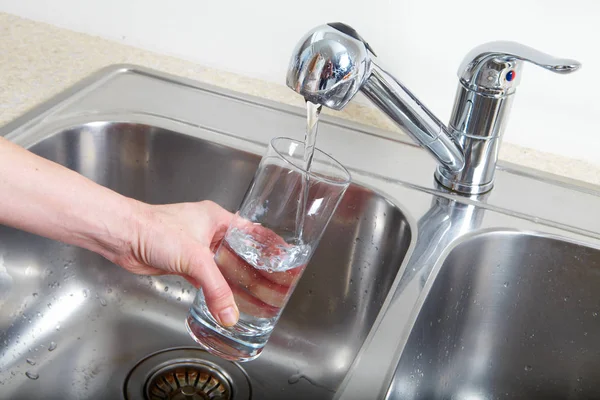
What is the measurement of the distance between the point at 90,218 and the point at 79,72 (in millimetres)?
417

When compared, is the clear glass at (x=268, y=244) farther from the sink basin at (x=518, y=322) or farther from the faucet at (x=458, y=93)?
the sink basin at (x=518, y=322)

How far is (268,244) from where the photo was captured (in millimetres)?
670

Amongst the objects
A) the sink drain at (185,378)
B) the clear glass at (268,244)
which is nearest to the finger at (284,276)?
the clear glass at (268,244)

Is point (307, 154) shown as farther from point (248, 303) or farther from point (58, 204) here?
point (58, 204)

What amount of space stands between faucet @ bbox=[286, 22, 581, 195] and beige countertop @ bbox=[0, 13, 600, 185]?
0.52 feet

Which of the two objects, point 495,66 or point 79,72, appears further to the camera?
point 79,72

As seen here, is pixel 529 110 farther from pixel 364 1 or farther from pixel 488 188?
pixel 364 1

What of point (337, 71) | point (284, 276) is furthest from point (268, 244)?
point (337, 71)

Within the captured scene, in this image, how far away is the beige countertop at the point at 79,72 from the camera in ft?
3.24

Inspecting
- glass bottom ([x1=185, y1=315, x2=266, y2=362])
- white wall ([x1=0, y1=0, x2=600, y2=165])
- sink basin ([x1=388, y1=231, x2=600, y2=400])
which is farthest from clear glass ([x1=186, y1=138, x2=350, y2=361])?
white wall ([x1=0, y1=0, x2=600, y2=165])

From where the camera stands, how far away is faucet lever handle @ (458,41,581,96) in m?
0.75

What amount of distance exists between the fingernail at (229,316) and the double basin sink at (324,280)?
176mm

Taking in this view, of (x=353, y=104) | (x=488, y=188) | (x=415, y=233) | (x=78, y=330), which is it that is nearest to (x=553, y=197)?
(x=488, y=188)

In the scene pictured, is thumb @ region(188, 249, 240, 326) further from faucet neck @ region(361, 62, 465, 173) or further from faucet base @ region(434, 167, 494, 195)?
faucet base @ region(434, 167, 494, 195)
